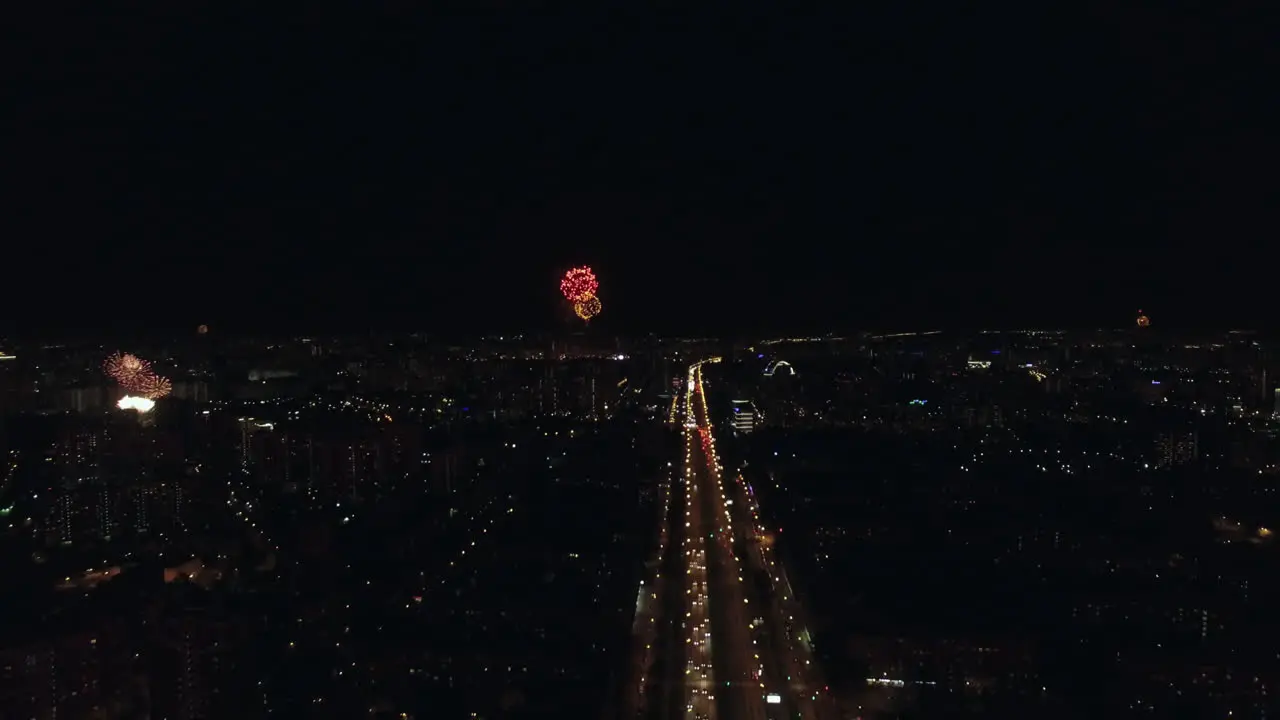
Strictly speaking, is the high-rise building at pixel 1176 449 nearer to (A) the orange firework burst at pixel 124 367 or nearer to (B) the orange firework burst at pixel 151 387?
(B) the orange firework burst at pixel 151 387

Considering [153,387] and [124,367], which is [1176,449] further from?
[124,367]

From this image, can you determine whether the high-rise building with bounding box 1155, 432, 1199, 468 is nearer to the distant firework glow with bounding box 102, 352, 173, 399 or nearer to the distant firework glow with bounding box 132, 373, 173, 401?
the distant firework glow with bounding box 102, 352, 173, 399

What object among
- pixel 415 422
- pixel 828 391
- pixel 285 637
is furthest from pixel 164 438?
pixel 828 391

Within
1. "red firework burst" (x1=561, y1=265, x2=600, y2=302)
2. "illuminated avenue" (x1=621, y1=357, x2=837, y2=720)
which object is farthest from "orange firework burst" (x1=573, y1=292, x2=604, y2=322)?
"illuminated avenue" (x1=621, y1=357, x2=837, y2=720)

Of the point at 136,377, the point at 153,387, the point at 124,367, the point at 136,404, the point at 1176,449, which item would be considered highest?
the point at 124,367

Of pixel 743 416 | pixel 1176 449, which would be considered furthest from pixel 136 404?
pixel 1176 449

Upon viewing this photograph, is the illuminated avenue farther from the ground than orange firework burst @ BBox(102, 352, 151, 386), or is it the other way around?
orange firework burst @ BBox(102, 352, 151, 386)
